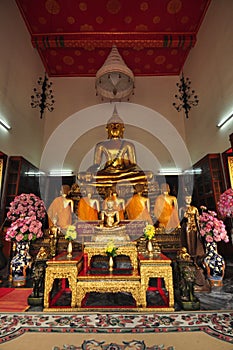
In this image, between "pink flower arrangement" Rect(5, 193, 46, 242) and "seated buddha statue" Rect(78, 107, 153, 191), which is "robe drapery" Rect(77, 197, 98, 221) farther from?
"pink flower arrangement" Rect(5, 193, 46, 242)

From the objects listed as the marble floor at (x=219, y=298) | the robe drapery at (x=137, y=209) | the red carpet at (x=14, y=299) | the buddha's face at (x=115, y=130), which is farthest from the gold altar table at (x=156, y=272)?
the buddha's face at (x=115, y=130)

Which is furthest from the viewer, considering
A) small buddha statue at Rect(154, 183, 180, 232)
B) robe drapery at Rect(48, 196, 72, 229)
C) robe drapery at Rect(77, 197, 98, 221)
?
robe drapery at Rect(77, 197, 98, 221)

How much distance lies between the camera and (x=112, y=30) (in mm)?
5258

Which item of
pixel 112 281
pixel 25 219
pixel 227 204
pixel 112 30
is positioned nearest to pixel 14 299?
pixel 25 219

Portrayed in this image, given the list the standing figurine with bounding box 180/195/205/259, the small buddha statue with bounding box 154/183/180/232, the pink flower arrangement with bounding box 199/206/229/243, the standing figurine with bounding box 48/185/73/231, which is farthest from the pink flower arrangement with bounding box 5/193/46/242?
the pink flower arrangement with bounding box 199/206/229/243

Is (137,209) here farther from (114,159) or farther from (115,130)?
(115,130)

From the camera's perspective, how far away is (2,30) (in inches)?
148

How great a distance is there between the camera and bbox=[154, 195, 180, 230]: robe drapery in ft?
11.8

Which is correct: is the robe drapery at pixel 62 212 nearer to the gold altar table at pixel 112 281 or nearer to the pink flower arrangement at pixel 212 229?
the gold altar table at pixel 112 281

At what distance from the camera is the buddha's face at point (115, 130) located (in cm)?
588

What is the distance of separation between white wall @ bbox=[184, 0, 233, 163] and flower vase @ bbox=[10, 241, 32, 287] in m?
3.84

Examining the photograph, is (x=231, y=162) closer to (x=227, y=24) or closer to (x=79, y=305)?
(x=227, y=24)

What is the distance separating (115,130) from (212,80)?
2.73 m

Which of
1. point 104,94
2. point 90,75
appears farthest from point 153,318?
point 90,75
